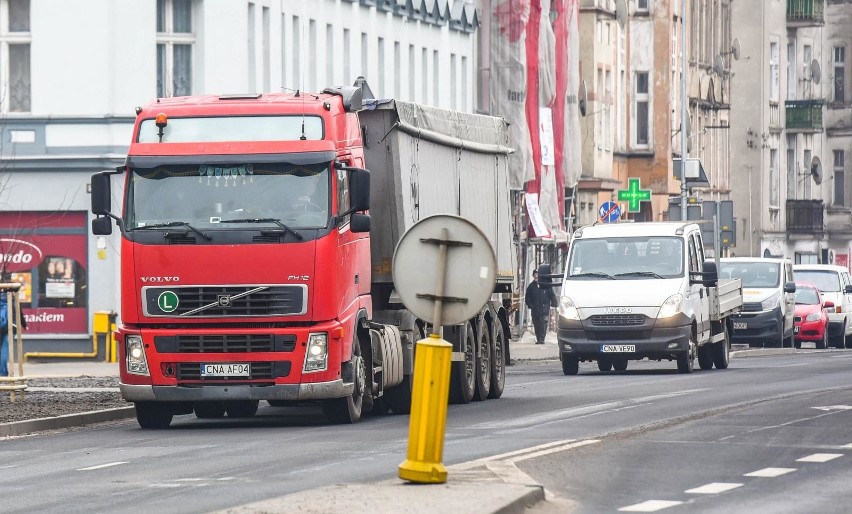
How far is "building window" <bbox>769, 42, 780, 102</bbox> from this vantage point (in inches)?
3792

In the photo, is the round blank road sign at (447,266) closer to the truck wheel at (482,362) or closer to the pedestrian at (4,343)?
the truck wheel at (482,362)

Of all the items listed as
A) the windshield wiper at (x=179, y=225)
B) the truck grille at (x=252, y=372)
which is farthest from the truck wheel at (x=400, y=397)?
the windshield wiper at (x=179, y=225)

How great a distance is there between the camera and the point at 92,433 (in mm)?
22500

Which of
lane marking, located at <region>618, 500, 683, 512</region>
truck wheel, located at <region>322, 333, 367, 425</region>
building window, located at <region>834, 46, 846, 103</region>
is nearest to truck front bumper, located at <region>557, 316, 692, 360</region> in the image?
truck wheel, located at <region>322, 333, 367, 425</region>

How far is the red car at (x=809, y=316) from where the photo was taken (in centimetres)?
5381

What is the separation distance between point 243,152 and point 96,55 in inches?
843

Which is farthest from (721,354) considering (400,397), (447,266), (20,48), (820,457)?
(447,266)

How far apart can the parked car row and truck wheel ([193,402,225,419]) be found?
21337mm

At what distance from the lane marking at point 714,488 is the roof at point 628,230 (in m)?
19.6

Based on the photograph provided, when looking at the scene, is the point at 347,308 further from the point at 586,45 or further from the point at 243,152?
the point at 586,45

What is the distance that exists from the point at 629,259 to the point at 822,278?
74.0 ft

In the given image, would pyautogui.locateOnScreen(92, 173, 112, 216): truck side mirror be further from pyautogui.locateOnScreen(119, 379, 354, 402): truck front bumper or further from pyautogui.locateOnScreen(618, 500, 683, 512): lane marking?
pyautogui.locateOnScreen(618, 500, 683, 512): lane marking

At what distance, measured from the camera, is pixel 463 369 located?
2597 centimetres

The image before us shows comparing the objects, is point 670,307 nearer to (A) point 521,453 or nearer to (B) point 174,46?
(B) point 174,46
